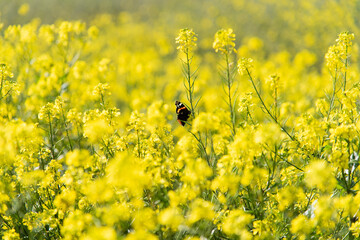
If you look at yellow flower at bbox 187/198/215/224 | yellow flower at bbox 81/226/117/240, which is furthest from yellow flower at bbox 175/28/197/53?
yellow flower at bbox 81/226/117/240

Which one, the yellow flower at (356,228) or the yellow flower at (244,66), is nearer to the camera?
the yellow flower at (356,228)

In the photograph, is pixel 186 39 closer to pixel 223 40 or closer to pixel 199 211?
pixel 223 40

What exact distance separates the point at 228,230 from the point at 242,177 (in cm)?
41

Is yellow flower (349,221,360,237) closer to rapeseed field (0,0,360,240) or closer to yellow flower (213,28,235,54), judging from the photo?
rapeseed field (0,0,360,240)

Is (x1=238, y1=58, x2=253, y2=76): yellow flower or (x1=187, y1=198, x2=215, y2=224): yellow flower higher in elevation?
(x1=238, y1=58, x2=253, y2=76): yellow flower

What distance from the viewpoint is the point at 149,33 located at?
15922 mm

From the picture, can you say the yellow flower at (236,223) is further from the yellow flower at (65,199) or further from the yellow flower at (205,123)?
the yellow flower at (65,199)

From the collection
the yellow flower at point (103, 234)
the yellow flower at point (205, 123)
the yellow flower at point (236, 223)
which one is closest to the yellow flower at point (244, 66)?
the yellow flower at point (205, 123)

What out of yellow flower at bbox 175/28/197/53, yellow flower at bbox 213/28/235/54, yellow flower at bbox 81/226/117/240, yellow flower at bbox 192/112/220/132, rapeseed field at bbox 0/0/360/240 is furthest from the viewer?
yellow flower at bbox 213/28/235/54

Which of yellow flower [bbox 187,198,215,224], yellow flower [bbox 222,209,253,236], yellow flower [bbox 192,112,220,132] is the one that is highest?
yellow flower [bbox 192,112,220,132]

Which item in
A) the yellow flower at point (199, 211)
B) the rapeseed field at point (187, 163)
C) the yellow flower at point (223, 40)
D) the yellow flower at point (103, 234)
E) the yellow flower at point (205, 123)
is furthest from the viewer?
the yellow flower at point (223, 40)

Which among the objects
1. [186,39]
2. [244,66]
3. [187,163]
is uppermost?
[186,39]

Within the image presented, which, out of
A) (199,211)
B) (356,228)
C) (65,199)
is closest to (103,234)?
(199,211)

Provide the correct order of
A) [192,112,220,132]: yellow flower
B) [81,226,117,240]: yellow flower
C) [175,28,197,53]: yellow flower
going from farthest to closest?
[175,28,197,53]: yellow flower
[192,112,220,132]: yellow flower
[81,226,117,240]: yellow flower
